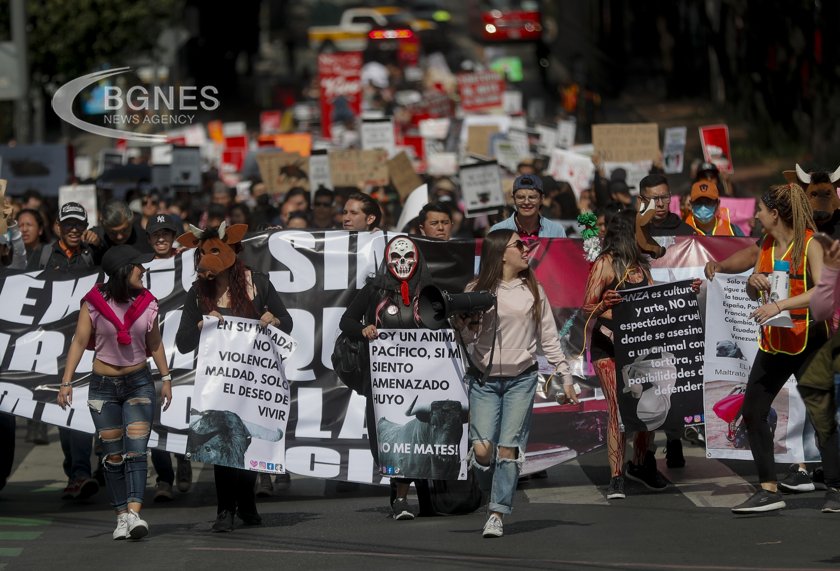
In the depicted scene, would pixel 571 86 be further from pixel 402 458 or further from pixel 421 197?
pixel 402 458

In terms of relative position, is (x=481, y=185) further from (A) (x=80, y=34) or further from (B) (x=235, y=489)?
(A) (x=80, y=34)

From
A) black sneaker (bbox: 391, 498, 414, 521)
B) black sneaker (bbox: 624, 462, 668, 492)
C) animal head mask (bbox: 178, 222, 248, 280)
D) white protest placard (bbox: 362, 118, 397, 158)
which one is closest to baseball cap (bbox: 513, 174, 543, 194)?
black sneaker (bbox: 624, 462, 668, 492)

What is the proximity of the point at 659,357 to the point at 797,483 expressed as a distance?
1.12 metres

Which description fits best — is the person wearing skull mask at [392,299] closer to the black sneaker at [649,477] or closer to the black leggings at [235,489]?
the black leggings at [235,489]

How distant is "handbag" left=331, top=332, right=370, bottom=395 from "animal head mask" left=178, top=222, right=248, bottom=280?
2.62 feet

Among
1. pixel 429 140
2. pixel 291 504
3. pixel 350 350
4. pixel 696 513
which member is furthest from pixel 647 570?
pixel 429 140

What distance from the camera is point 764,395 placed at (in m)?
10.0

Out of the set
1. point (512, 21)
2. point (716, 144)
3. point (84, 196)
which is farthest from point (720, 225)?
point (512, 21)

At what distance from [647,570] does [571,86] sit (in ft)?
117

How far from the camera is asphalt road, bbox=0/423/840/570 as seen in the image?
8938 millimetres

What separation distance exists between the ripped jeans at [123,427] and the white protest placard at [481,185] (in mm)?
7611

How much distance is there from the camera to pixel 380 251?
11586 mm

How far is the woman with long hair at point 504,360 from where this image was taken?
956 cm

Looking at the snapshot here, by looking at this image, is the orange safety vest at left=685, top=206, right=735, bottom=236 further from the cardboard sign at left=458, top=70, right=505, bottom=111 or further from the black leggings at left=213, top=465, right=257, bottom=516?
the cardboard sign at left=458, top=70, right=505, bottom=111
